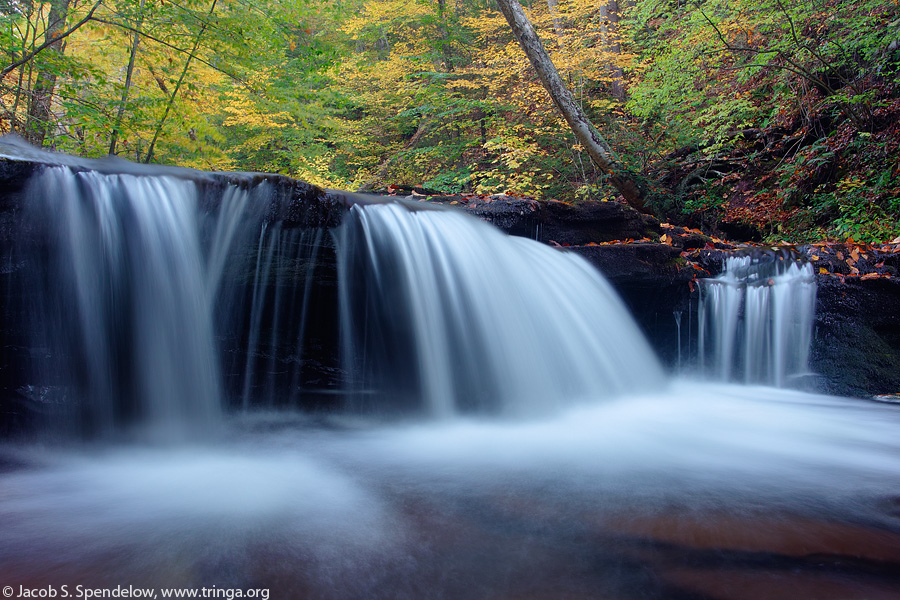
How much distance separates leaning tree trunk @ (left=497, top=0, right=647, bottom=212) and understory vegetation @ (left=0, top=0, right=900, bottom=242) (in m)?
0.41

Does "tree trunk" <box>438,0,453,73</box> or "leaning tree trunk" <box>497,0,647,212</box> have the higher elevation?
"tree trunk" <box>438,0,453,73</box>

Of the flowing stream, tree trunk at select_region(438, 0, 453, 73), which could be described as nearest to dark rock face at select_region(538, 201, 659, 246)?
the flowing stream

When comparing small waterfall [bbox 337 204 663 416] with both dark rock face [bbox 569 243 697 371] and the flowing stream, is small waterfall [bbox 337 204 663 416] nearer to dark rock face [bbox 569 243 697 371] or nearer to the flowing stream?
the flowing stream

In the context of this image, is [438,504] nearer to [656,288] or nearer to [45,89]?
[656,288]

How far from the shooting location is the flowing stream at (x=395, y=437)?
1856mm

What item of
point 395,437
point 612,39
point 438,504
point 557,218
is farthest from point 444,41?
point 438,504

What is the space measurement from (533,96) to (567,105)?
3.45 metres

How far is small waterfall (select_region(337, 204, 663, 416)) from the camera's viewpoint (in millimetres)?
4320

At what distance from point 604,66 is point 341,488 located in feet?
43.4

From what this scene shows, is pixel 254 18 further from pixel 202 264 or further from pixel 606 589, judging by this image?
pixel 606 589

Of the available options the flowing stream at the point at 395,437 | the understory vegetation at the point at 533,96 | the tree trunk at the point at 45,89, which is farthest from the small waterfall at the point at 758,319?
the tree trunk at the point at 45,89

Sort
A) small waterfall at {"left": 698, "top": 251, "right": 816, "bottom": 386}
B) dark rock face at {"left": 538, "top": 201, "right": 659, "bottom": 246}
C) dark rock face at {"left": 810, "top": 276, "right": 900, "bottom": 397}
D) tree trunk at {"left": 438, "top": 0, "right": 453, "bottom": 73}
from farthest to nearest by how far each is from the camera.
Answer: tree trunk at {"left": 438, "top": 0, "right": 453, "bottom": 73}, dark rock face at {"left": 538, "top": 201, "right": 659, "bottom": 246}, small waterfall at {"left": 698, "top": 251, "right": 816, "bottom": 386}, dark rock face at {"left": 810, "top": 276, "right": 900, "bottom": 397}

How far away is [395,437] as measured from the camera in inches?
149

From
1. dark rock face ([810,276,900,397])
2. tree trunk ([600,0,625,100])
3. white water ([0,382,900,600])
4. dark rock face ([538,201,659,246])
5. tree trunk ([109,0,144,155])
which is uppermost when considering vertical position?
tree trunk ([600,0,625,100])
